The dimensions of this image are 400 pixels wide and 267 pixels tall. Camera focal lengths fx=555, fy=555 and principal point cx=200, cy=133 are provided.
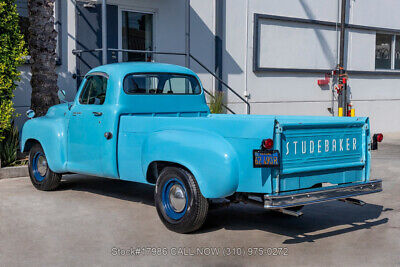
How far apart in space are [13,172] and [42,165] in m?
1.47

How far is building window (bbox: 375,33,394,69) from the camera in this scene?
1934 centimetres

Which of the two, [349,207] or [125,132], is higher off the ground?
[125,132]

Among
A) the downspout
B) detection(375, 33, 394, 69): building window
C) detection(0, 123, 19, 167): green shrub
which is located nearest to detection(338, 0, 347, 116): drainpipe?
detection(375, 33, 394, 69): building window

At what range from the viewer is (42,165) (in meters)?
8.49

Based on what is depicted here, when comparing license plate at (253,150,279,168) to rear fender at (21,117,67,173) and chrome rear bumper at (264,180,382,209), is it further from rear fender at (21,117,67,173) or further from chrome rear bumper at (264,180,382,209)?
rear fender at (21,117,67,173)

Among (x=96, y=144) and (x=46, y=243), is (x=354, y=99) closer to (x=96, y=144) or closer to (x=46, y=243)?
(x=96, y=144)

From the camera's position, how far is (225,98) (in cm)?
1483

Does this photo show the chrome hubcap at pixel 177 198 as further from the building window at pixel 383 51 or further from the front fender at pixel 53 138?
the building window at pixel 383 51

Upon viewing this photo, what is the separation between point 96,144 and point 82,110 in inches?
27.9

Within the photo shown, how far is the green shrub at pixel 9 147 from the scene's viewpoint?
996cm

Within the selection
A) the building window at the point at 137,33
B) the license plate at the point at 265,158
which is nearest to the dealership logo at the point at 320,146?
the license plate at the point at 265,158

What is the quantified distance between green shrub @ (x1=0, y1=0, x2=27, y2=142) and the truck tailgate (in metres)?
5.81

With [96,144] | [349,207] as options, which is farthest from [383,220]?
[96,144]

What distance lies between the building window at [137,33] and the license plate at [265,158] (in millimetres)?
8790
